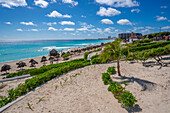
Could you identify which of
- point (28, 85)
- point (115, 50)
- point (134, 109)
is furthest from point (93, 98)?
point (28, 85)

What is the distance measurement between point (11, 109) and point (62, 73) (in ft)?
16.6

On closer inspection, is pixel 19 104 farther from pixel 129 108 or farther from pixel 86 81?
pixel 129 108

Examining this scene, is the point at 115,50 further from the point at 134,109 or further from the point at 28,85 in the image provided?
the point at 28,85

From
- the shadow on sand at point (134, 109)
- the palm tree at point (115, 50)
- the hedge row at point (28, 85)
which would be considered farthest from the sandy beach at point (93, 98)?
the palm tree at point (115, 50)

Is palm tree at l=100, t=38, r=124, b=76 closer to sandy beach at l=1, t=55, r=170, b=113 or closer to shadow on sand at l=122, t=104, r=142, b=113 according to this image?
sandy beach at l=1, t=55, r=170, b=113

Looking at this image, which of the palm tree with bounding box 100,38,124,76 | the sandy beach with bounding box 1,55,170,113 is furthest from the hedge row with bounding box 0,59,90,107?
the palm tree with bounding box 100,38,124,76

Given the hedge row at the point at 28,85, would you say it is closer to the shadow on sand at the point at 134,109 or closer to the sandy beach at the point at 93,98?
the sandy beach at the point at 93,98

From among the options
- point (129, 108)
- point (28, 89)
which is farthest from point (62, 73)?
point (129, 108)

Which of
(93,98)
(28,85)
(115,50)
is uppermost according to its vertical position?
(115,50)

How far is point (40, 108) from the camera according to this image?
15.8 feet

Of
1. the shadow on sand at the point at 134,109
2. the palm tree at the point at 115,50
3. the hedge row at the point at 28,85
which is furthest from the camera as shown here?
the palm tree at the point at 115,50

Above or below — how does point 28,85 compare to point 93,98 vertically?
above

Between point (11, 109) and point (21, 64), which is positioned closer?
point (11, 109)

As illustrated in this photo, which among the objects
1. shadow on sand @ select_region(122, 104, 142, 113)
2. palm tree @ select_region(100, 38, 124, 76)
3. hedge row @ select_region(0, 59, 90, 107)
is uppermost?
palm tree @ select_region(100, 38, 124, 76)
